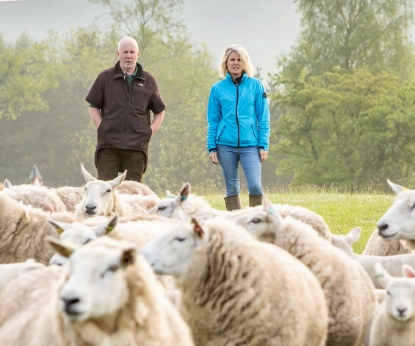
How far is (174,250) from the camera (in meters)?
4.54

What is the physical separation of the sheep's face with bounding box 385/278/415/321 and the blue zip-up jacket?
383 cm

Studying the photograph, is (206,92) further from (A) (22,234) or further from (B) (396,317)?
(B) (396,317)

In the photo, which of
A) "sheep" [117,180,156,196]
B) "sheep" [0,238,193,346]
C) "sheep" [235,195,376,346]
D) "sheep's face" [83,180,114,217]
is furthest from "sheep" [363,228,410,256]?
"sheep" [0,238,193,346]

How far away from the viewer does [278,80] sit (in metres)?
38.5

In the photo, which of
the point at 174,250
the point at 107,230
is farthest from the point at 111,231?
the point at 174,250

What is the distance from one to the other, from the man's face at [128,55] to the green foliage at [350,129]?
2857 cm

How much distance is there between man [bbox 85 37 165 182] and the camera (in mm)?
9414

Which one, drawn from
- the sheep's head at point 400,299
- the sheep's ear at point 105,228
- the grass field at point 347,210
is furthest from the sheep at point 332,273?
the grass field at point 347,210

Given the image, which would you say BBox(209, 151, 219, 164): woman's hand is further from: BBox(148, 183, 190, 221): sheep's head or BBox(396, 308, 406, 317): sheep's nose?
BBox(396, 308, 406, 317): sheep's nose

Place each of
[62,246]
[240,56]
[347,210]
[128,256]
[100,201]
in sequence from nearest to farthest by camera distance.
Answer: [128,256], [62,246], [100,201], [240,56], [347,210]

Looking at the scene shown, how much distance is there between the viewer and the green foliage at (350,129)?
123 ft

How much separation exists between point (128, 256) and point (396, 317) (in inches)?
95.6

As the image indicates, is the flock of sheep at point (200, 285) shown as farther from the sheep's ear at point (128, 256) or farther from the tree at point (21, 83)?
the tree at point (21, 83)

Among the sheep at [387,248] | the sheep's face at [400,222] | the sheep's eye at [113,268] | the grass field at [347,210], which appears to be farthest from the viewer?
the grass field at [347,210]
